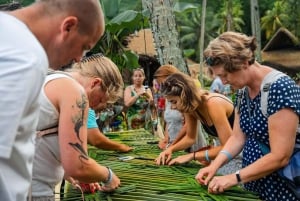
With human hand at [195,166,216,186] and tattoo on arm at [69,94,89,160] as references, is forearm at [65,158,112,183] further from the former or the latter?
human hand at [195,166,216,186]

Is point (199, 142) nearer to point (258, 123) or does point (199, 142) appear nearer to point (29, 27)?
point (258, 123)

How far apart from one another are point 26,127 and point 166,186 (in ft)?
3.77

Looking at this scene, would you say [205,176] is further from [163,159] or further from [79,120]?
[79,120]

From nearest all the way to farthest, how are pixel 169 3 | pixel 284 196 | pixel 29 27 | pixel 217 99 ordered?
pixel 29 27 < pixel 284 196 < pixel 217 99 < pixel 169 3

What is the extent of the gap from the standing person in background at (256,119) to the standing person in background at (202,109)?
0.42 m

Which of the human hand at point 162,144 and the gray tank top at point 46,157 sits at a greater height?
the gray tank top at point 46,157

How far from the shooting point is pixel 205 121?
2.84m

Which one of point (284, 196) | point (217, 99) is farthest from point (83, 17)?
point (217, 99)

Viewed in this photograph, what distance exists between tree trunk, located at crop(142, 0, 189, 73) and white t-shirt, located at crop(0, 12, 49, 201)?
3.03 m

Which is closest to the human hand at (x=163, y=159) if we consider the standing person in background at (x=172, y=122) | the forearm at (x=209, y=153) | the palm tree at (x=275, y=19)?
the forearm at (x=209, y=153)

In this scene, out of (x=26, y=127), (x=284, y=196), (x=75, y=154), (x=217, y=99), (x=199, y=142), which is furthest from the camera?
(x=199, y=142)

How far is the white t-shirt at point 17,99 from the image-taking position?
833 mm

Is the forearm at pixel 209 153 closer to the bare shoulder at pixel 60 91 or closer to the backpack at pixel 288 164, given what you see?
the backpack at pixel 288 164

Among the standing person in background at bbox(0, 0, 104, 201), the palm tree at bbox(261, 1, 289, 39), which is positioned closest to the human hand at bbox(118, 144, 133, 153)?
the standing person in background at bbox(0, 0, 104, 201)
